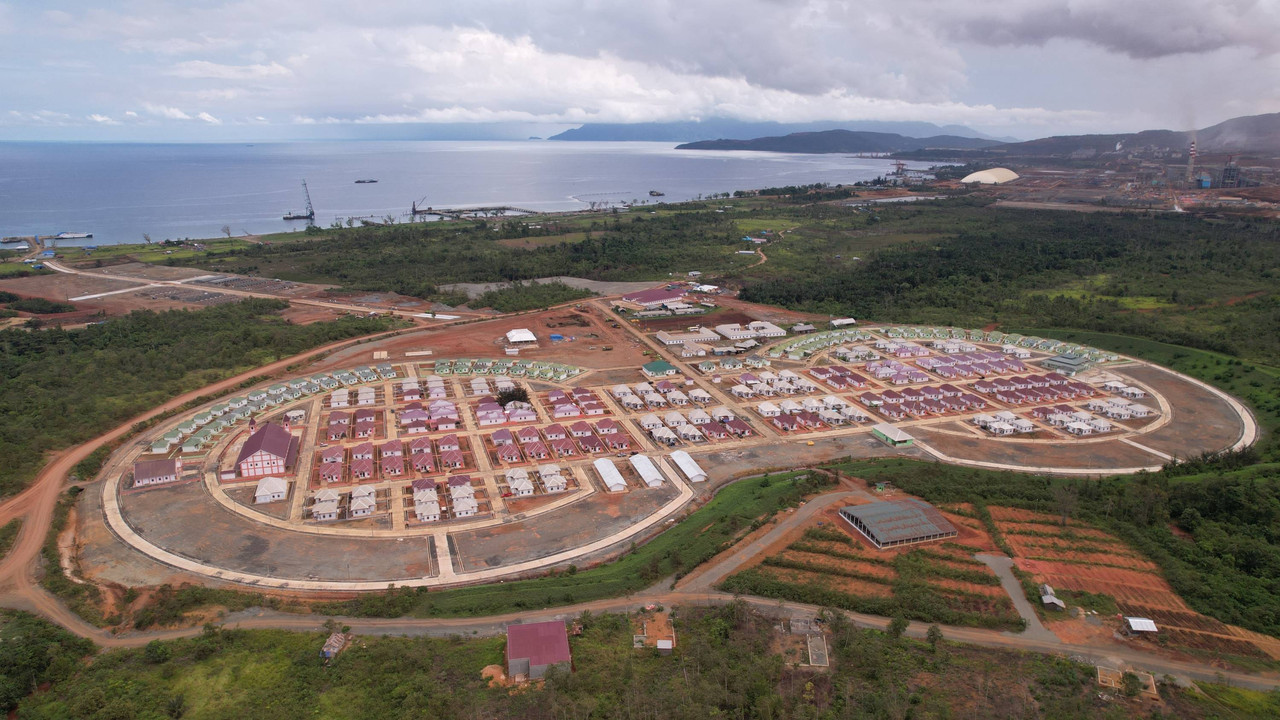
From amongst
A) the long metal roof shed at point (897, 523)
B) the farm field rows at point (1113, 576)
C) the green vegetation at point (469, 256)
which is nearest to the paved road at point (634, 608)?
the farm field rows at point (1113, 576)

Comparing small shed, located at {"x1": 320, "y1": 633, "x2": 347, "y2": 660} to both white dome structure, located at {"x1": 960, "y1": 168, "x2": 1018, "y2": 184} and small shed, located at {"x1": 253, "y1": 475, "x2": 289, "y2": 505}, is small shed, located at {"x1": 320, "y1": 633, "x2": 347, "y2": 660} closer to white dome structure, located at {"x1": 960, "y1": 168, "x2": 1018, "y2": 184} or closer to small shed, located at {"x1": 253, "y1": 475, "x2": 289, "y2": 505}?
small shed, located at {"x1": 253, "y1": 475, "x2": 289, "y2": 505}

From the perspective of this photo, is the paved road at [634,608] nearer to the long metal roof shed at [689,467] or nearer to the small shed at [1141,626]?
the small shed at [1141,626]

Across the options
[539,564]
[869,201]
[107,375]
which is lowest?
[539,564]

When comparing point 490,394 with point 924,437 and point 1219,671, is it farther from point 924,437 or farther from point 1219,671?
point 1219,671

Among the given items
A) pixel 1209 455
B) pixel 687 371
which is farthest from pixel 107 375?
pixel 1209 455

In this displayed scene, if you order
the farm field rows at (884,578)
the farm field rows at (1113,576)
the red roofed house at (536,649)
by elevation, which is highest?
the red roofed house at (536,649)
